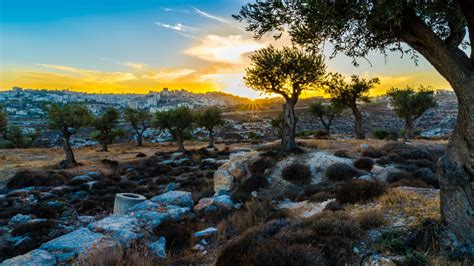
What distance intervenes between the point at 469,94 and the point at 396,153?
19.0m

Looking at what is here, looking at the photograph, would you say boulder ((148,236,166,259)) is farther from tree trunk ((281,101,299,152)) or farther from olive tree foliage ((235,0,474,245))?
tree trunk ((281,101,299,152))

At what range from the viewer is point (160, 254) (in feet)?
26.6

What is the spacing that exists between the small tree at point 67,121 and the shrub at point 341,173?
3173 centimetres

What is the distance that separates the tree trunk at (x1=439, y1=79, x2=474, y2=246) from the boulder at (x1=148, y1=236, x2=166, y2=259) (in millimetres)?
7426

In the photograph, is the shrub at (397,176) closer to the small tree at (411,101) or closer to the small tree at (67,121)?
the small tree at (411,101)

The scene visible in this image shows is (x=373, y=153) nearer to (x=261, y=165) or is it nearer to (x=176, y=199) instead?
(x=261, y=165)

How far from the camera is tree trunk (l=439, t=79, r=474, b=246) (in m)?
5.41

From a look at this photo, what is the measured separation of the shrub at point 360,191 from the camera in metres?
Answer: 9.92

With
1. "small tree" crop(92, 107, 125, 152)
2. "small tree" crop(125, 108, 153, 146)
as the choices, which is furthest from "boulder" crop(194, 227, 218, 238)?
"small tree" crop(125, 108, 153, 146)

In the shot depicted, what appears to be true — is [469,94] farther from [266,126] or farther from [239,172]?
[266,126]

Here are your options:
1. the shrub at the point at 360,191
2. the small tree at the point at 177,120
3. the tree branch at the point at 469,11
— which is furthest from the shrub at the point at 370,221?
the small tree at the point at 177,120

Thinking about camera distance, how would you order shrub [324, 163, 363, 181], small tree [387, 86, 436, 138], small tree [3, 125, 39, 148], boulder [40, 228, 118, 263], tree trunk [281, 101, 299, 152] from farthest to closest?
small tree [3, 125, 39, 148] → small tree [387, 86, 436, 138] → tree trunk [281, 101, 299, 152] → shrub [324, 163, 363, 181] → boulder [40, 228, 118, 263]

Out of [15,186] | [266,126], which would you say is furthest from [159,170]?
[266,126]

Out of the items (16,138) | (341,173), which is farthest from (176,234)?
(16,138)
